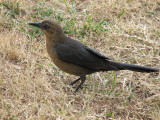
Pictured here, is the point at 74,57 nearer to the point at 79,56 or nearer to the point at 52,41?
the point at 79,56

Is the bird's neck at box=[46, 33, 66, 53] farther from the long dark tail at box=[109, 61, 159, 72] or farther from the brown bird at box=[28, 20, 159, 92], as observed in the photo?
the long dark tail at box=[109, 61, 159, 72]

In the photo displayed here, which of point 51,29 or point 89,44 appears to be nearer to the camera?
point 51,29

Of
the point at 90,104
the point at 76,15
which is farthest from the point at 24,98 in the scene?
the point at 76,15

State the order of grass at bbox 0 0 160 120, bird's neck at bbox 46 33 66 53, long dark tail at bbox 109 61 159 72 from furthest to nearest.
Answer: bird's neck at bbox 46 33 66 53 < long dark tail at bbox 109 61 159 72 < grass at bbox 0 0 160 120

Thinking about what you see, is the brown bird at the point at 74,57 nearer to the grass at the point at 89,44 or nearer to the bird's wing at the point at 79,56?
the bird's wing at the point at 79,56

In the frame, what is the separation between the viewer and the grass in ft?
13.7

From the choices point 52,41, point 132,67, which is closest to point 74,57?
point 52,41

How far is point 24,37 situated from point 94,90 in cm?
202

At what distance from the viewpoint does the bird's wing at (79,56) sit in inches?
175

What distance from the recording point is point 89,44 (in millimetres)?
5820

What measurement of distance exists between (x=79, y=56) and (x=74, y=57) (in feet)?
0.29

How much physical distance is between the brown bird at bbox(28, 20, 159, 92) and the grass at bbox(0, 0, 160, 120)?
1.22 feet

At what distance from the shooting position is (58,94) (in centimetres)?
446

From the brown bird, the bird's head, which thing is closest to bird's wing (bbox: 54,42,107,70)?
the brown bird
